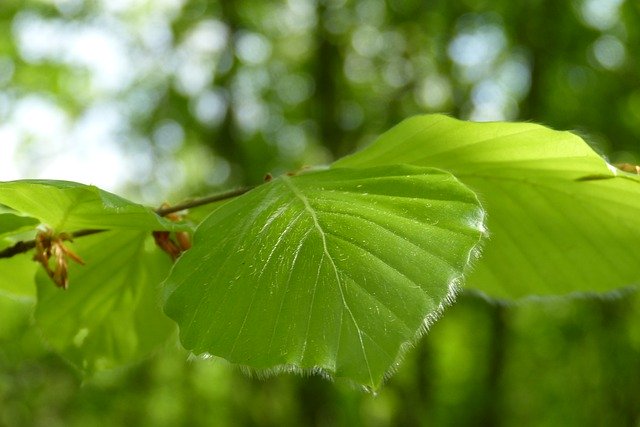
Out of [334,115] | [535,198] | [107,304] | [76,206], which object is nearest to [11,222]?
[76,206]

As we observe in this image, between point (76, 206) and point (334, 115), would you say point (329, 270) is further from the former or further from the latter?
point (334, 115)

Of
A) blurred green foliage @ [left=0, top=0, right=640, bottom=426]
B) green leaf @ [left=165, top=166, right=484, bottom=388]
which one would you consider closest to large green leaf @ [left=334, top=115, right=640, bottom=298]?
green leaf @ [left=165, top=166, right=484, bottom=388]

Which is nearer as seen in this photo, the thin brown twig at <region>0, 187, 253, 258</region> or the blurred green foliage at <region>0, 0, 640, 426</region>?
the thin brown twig at <region>0, 187, 253, 258</region>

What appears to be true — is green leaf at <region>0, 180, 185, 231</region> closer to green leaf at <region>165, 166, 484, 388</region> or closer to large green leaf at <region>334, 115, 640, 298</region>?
green leaf at <region>165, 166, 484, 388</region>

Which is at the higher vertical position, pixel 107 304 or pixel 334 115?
pixel 107 304

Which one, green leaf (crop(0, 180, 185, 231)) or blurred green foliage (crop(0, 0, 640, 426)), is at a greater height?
green leaf (crop(0, 180, 185, 231))

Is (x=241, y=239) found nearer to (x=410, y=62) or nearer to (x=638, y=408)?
(x=638, y=408)
